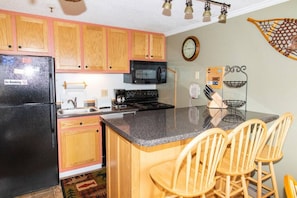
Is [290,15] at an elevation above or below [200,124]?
above

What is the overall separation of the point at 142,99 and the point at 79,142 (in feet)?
4.61

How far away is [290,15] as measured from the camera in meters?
1.94

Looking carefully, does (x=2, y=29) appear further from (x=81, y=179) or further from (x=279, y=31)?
(x=279, y=31)

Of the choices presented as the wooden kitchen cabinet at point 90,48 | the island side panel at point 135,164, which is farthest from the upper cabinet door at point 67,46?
the island side panel at point 135,164

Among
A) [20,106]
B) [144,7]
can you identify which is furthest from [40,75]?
[144,7]

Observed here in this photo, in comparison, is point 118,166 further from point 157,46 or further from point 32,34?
point 157,46

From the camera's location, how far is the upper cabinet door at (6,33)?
92.1 inches

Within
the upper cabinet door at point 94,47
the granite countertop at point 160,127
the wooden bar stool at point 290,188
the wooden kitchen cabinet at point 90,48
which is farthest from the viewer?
the upper cabinet door at point 94,47

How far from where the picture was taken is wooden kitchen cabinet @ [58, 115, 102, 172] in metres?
2.65

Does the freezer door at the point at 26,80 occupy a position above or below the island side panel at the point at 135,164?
Answer: above

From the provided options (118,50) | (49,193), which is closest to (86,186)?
(49,193)

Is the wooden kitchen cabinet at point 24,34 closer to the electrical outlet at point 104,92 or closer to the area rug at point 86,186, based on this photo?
the electrical outlet at point 104,92

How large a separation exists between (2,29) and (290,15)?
10.5 ft

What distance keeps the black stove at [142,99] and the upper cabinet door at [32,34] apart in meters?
1.43
